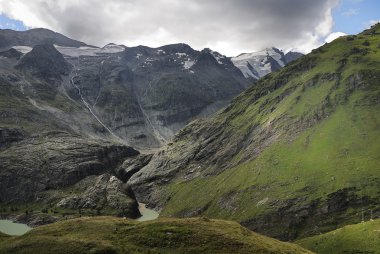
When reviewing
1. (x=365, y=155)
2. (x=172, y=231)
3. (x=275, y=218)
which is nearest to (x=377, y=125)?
(x=365, y=155)

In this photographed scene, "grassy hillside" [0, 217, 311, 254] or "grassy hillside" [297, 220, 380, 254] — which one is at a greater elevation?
"grassy hillside" [0, 217, 311, 254]

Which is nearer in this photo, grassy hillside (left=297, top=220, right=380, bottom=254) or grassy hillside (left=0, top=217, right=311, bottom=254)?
grassy hillside (left=0, top=217, right=311, bottom=254)

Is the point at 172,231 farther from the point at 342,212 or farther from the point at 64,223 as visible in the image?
the point at 342,212

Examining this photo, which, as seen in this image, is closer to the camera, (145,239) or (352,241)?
(145,239)

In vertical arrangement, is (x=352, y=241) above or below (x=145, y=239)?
below

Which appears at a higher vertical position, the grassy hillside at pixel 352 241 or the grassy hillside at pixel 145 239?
the grassy hillside at pixel 145 239
